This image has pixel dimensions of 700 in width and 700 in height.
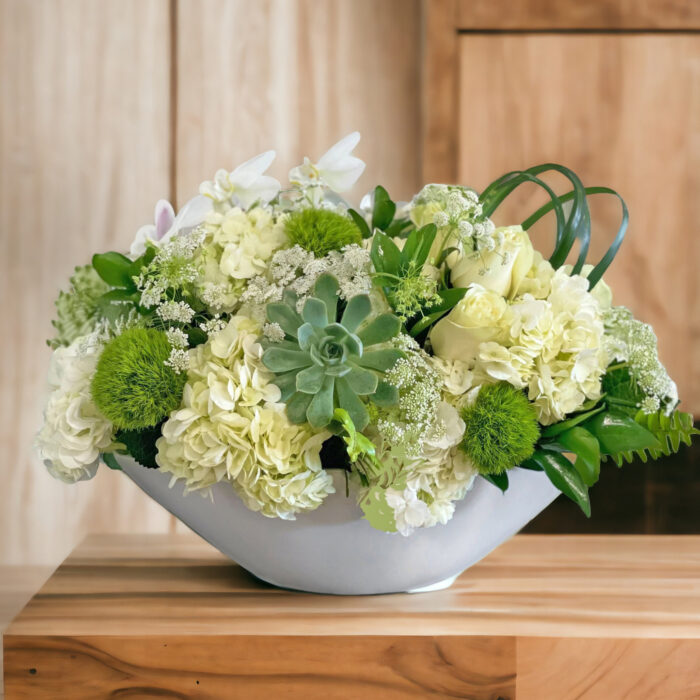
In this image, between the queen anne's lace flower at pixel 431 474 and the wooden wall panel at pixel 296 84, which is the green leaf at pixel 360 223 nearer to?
the queen anne's lace flower at pixel 431 474

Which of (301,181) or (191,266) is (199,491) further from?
(301,181)

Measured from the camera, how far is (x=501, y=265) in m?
0.66

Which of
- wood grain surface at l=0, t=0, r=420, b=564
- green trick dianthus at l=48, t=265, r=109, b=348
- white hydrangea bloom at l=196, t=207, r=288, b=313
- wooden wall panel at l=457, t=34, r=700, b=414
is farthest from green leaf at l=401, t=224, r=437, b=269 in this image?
wood grain surface at l=0, t=0, r=420, b=564

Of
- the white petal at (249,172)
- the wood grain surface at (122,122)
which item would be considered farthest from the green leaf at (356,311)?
the wood grain surface at (122,122)

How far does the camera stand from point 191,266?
26.5 inches

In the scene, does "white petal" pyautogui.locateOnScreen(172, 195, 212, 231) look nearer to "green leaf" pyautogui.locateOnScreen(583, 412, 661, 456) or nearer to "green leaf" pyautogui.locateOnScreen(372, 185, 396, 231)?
"green leaf" pyautogui.locateOnScreen(372, 185, 396, 231)

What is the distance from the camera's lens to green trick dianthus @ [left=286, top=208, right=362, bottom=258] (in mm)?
677

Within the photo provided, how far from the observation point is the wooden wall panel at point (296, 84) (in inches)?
53.4

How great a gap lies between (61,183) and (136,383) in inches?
32.9

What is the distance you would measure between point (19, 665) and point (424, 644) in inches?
11.9

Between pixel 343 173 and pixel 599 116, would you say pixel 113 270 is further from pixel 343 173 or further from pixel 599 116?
pixel 599 116

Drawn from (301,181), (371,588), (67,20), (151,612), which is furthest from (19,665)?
(67,20)

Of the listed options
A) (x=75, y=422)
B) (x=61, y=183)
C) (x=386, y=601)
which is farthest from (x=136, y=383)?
(x=61, y=183)

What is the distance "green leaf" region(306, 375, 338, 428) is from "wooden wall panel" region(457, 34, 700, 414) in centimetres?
72
